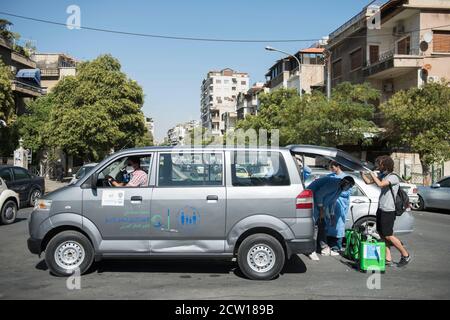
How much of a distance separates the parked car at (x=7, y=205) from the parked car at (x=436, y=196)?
14.0 meters

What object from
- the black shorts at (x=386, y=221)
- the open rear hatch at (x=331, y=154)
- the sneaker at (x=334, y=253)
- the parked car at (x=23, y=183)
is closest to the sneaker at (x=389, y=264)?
the black shorts at (x=386, y=221)

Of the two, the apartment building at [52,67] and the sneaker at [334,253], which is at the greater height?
the apartment building at [52,67]

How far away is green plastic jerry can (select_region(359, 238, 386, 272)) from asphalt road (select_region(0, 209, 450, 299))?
173mm

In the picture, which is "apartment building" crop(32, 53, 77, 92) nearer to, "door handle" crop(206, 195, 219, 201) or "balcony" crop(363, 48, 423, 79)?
"balcony" crop(363, 48, 423, 79)

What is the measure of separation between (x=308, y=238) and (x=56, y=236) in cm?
374

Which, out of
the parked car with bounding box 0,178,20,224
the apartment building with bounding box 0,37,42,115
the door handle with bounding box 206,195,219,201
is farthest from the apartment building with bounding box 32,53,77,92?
the door handle with bounding box 206,195,219,201

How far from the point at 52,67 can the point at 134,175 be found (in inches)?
2423

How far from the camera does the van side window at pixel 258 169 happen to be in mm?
6645

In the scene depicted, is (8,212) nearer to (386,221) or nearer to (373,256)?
(373,256)

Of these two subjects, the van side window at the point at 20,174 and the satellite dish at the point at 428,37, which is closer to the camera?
the van side window at the point at 20,174

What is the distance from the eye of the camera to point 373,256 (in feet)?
23.2

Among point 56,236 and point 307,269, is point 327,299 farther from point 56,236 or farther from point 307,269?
point 56,236

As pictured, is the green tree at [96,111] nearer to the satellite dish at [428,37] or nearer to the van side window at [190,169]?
the satellite dish at [428,37]

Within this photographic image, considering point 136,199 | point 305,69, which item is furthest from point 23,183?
point 305,69
